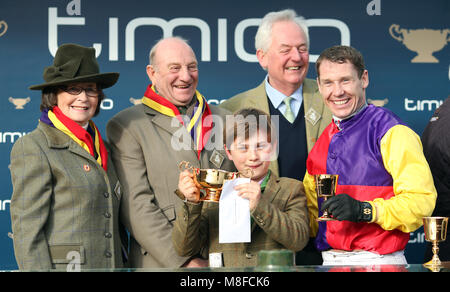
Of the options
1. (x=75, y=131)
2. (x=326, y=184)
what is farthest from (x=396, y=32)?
(x=75, y=131)

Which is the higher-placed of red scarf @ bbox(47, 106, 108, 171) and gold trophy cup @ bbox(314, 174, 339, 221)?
red scarf @ bbox(47, 106, 108, 171)

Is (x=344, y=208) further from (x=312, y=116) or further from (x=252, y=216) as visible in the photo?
(x=312, y=116)

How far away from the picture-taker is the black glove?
318 centimetres

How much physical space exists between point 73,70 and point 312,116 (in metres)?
1.54

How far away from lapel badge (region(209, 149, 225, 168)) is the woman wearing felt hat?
0.59m

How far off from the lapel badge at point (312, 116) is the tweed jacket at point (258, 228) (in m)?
0.74

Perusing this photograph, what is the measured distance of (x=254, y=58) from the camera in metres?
5.24

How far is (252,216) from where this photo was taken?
3357 mm

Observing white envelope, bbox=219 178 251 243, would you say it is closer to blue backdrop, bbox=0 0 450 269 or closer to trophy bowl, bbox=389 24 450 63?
blue backdrop, bbox=0 0 450 269

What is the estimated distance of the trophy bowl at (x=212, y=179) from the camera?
10.8 feet

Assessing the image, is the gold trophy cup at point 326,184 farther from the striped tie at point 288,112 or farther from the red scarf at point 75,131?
the red scarf at point 75,131

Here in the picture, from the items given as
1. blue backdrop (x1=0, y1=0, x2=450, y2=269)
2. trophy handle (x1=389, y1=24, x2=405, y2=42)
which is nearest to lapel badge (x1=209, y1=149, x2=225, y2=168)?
blue backdrop (x1=0, y1=0, x2=450, y2=269)
